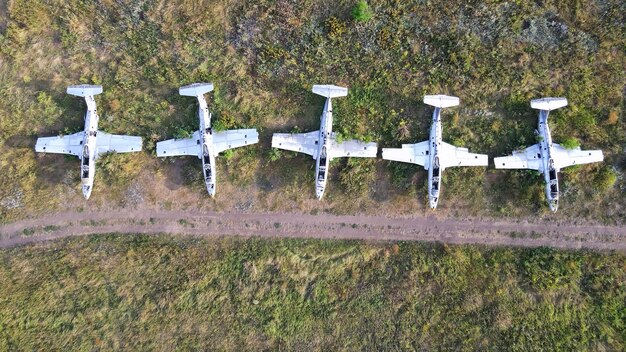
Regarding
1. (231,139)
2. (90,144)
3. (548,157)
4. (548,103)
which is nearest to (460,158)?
(548,157)

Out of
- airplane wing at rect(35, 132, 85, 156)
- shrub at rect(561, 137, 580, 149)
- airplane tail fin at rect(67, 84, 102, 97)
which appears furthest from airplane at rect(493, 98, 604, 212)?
airplane wing at rect(35, 132, 85, 156)

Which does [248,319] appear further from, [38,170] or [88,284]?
[38,170]

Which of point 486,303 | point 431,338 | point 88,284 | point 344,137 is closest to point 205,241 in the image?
point 88,284

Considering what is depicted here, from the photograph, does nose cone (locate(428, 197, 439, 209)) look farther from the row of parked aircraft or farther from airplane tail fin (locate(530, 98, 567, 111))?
airplane tail fin (locate(530, 98, 567, 111))

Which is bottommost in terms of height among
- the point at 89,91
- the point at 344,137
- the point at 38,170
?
the point at 38,170

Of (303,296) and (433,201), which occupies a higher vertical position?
(433,201)

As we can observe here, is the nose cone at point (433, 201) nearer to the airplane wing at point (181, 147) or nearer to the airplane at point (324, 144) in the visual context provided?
the airplane at point (324, 144)

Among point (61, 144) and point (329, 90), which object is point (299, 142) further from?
point (61, 144)

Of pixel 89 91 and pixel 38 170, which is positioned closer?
pixel 89 91
